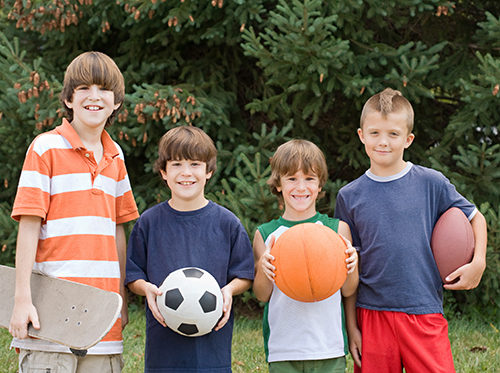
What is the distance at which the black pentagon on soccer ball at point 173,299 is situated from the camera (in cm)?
247

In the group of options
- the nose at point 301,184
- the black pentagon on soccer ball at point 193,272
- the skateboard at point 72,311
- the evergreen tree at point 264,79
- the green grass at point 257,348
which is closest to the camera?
the skateboard at point 72,311

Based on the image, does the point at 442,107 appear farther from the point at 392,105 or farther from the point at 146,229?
the point at 146,229

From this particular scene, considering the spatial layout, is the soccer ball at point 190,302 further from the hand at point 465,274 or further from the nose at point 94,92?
the hand at point 465,274

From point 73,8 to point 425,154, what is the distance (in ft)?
14.3

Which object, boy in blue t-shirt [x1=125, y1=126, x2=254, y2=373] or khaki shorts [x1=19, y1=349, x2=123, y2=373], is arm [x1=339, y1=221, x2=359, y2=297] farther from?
khaki shorts [x1=19, y1=349, x2=123, y2=373]

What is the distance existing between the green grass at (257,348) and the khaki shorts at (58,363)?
1497 millimetres

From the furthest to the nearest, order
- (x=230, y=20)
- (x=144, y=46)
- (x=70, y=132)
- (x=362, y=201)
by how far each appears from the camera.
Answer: (x=144, y=46) → (x=230, y=20) → (x=362, y=201) → (x=70, y=132)

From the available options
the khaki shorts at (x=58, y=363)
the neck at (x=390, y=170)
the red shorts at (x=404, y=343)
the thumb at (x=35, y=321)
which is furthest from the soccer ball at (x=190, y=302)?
the neck at (x=390, y=170)

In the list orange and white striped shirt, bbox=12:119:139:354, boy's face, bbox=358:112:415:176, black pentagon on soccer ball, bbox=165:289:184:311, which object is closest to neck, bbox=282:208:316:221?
boy's face, bbox=358:112:415:176

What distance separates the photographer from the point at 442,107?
6328mm

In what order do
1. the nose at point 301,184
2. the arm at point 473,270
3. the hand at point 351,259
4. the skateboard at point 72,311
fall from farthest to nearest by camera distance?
the nose at point 301,184
the arm at point 473,270
the hand at point 351,259
the skateboard at point 72,311

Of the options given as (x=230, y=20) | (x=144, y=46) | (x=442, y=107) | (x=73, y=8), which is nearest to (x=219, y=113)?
(x=230, y=20)

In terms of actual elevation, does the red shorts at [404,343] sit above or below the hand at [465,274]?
below

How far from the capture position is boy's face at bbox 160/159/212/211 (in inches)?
108
